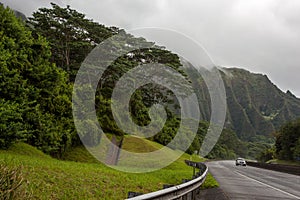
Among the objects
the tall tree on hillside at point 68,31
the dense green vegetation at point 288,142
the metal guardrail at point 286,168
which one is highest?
the tall tree on hillside at point 68,31

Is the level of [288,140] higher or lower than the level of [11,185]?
higher

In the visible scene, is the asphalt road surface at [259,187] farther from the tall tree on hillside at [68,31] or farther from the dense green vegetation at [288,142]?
→ the dense green vegetation at [288,142]

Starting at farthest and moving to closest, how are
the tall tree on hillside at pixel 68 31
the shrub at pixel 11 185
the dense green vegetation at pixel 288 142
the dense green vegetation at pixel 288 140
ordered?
the dense green vegetation at pixel 288 140 < the dense green vegetation at pixel 288 142 < the tall tree on hillside at pixel 68 31 < the shrub at pixel 11 185

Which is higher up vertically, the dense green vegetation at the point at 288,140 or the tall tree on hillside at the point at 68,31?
the tall tree on hillside at the point at 68,31

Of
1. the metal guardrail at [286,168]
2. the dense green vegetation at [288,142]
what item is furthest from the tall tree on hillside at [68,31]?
the dense green vegetation at [288,142]

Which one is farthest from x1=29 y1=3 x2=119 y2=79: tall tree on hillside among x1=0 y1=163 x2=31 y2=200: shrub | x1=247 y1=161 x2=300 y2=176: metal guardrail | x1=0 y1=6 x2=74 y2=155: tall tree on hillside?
x1=0 y1=163 x2=31 y2=200: shrub

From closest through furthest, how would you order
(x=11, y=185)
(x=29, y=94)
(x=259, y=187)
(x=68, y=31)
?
(x=11, y=185)
(x=259, y=187)
(x=29, y=94)
(x=68, y=31)

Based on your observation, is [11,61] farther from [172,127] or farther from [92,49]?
[172,127]

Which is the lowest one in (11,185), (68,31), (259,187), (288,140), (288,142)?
(259,187)

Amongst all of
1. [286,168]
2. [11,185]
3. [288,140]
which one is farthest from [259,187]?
[288,140]

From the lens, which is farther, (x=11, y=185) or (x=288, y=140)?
(x=288, y=140)

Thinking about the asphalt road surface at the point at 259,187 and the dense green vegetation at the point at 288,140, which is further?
the dense green vegetation at the point at 288,140

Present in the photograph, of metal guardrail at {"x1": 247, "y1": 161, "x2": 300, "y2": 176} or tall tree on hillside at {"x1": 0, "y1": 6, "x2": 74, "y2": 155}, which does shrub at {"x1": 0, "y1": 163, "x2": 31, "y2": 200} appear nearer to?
tall tree on hillside at {"x1": 0, "y1": 6, "x2": 74, "y2": 155}

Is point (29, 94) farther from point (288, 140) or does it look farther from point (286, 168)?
point (288, 140)
